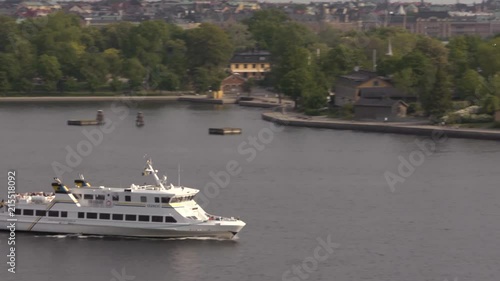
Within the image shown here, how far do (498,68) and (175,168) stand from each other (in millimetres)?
26388

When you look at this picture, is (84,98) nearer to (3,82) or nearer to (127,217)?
(3,82)

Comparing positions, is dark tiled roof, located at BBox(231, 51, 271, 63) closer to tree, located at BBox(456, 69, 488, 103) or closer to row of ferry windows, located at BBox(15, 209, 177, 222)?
tree, located at BBox(456, 69, 488, 103)

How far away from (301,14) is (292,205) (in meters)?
121

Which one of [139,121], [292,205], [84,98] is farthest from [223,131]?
[84,98]

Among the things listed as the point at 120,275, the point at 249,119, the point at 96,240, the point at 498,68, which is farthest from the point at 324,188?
the point at 498,68

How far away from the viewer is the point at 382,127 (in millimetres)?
56031

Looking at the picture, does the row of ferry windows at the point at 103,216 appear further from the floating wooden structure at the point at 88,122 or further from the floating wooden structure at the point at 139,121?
the floating wooden structure at the point at 88,122

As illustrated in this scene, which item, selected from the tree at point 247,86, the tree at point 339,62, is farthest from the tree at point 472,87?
the tree at point 247,86

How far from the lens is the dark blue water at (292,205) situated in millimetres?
29344

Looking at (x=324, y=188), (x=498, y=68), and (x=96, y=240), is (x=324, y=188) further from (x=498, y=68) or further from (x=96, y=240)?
(x=498, y=68)

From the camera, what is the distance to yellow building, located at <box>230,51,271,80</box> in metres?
85.1

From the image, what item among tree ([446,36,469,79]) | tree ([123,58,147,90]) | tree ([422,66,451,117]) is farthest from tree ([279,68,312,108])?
tree ([123,58,147,90])

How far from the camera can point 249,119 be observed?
206 feet

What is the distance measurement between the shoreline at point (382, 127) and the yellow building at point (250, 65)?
906 inches
